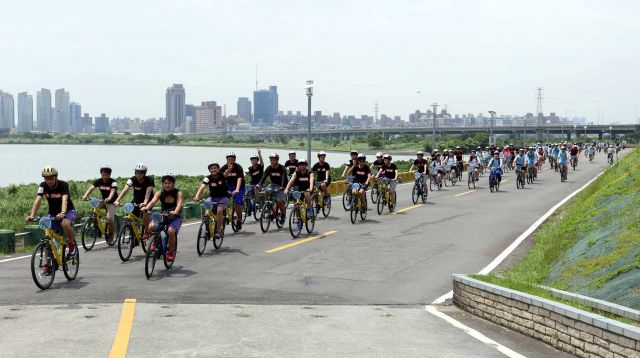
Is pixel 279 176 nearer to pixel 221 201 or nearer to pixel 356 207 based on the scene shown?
pixel 356 207

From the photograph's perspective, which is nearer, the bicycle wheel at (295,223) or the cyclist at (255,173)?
Result: the bicycle wheel at (295,223)

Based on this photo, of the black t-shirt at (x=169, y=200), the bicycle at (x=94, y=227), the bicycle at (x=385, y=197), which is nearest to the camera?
the black t-shirt at (x=169, y=200)

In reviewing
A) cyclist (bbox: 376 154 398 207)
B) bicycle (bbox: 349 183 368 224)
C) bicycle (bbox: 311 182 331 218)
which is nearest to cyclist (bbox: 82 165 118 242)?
bicycle (bbox: 311 182 331 218)

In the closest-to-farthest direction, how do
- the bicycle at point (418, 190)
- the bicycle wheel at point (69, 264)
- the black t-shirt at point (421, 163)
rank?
the bicycle wheel at point (69, 264) → the black t-shirt at point (421, 163) → the bicycle at point (418, 190)

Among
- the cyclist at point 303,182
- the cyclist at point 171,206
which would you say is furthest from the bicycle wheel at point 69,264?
Answer: the cyclist at point 303,182

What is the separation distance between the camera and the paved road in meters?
10.2

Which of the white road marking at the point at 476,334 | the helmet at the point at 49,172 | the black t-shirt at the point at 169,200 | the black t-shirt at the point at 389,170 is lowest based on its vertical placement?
the white road marking at the point at 476,334

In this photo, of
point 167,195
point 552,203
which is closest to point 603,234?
point 167,195

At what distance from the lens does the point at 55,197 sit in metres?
11.4

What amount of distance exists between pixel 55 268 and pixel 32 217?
0.94 meters

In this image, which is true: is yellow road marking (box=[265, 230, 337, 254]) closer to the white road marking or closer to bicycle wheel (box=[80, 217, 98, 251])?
bicycle wheel (box=[80, 217, 98, 251])

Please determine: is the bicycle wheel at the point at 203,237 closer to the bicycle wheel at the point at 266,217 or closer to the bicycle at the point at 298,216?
the bicycle at the point at 298,216

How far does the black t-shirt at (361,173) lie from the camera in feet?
67.9

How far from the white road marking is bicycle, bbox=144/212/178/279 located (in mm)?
4868
